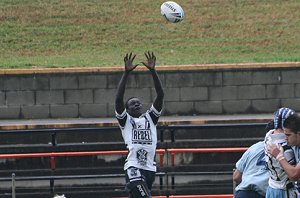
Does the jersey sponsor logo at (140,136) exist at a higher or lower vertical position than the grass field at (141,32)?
lower

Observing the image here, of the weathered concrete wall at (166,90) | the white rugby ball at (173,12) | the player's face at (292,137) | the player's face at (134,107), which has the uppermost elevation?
the white rugby ball at (173,12)

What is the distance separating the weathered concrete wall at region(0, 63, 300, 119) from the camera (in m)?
18.9

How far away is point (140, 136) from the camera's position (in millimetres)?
10859

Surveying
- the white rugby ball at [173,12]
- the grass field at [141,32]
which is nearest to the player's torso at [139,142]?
the white rugby ball at [173,12]

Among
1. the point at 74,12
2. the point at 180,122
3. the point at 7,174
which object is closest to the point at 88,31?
the point at 74,12

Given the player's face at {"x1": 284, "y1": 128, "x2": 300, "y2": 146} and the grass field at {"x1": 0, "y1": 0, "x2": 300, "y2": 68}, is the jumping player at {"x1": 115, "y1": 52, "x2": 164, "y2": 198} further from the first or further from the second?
the grass field at {"x1": 0, "y1": 0, "x2": 300, "y2": 68}

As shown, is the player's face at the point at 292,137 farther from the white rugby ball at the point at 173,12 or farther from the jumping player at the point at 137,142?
the white rugby ball at the point at 173,12

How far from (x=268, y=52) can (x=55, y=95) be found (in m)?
5.78

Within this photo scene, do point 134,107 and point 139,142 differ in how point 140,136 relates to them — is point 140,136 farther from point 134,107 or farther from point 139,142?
point 134,107

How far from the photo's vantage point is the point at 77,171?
47.8ft

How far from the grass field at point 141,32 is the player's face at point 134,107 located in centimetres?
954

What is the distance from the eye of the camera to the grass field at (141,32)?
21.9 meters

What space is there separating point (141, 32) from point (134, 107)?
13.7 m

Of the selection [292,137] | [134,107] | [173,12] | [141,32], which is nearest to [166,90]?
[173,12]
